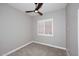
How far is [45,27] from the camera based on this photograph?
4.25 metres

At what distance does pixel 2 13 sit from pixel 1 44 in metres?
1.39

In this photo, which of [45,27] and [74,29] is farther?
[45,27]

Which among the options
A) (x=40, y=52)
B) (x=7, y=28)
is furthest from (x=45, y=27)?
(x=7, y=28)

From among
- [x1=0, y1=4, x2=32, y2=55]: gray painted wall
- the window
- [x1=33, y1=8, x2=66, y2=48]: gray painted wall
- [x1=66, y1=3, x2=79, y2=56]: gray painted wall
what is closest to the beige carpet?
[x1=0, y1=4, x2=32, y2=55]: gray painted wall

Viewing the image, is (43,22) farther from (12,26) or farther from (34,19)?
(12,26)

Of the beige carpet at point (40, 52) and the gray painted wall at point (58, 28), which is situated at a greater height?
the gray painted wall at point (58, 28)

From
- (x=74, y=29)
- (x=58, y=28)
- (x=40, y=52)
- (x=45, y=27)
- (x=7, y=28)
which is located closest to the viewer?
(x=74, y=29)

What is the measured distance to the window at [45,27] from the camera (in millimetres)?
3911

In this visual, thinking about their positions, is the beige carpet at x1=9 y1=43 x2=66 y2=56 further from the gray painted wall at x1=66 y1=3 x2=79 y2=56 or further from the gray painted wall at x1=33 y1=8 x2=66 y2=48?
the gray painted wall at x1=66 y1=3 x2=79 y2=56

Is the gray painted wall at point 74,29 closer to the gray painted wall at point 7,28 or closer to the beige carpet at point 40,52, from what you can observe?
the beige carpet at point 40,52

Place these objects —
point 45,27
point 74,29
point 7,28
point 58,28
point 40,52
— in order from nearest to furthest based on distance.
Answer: point 74,29 < point 7,28 < point 40,52 < point 58,28 < point 45,27

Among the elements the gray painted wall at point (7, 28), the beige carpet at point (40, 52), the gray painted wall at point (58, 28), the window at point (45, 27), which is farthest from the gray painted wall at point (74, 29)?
the gray painted wall at point (7, 28)

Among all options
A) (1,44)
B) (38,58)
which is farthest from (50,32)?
(38,58)

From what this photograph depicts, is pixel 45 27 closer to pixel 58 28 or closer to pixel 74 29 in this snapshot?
pixel 58 28
